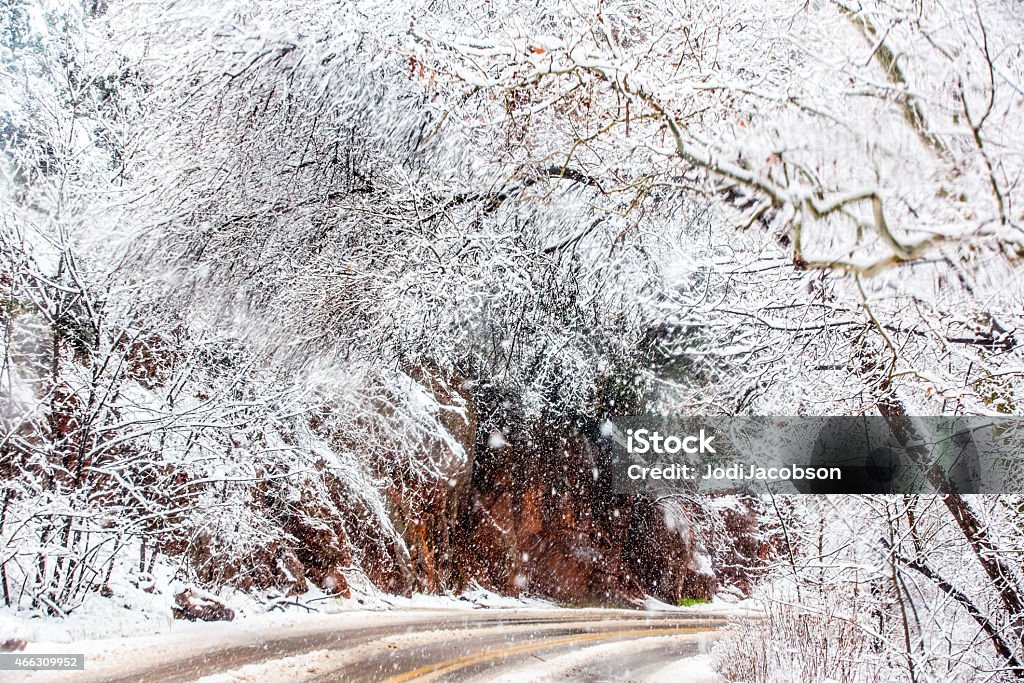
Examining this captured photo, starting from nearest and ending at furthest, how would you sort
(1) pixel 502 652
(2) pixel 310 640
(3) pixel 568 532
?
(2) pixel 310 640, (1) pixel 502 652, (3) pixel 568 532

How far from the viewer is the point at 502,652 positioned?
5.21 meters

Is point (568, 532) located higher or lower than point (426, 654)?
higher

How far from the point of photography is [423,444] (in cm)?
681

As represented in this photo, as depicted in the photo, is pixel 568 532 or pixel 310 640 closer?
pixel 310 640

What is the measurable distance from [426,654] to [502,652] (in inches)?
33.8

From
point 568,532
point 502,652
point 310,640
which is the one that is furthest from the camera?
point 568,532

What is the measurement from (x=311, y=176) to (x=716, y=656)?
17.0 feet

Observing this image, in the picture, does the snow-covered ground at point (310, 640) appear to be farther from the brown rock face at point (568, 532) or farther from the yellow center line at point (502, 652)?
the brown rock face at point (568, 532)

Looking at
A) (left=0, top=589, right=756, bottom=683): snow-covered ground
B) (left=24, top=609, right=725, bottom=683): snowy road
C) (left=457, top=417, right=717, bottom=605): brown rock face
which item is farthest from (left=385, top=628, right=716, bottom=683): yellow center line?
(left=457, top=417, right=717, bottom=605): brown rock face

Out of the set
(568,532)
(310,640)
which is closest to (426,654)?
(310,640)

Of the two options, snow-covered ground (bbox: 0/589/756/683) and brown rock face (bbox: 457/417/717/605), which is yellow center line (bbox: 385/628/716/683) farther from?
brown rock face (bbox: 457/417/717/605)

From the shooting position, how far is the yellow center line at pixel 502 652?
13.1ft

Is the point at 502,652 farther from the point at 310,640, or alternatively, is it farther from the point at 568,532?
the point at 568,532

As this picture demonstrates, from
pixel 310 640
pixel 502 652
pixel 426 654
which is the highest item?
pixel 310 640
